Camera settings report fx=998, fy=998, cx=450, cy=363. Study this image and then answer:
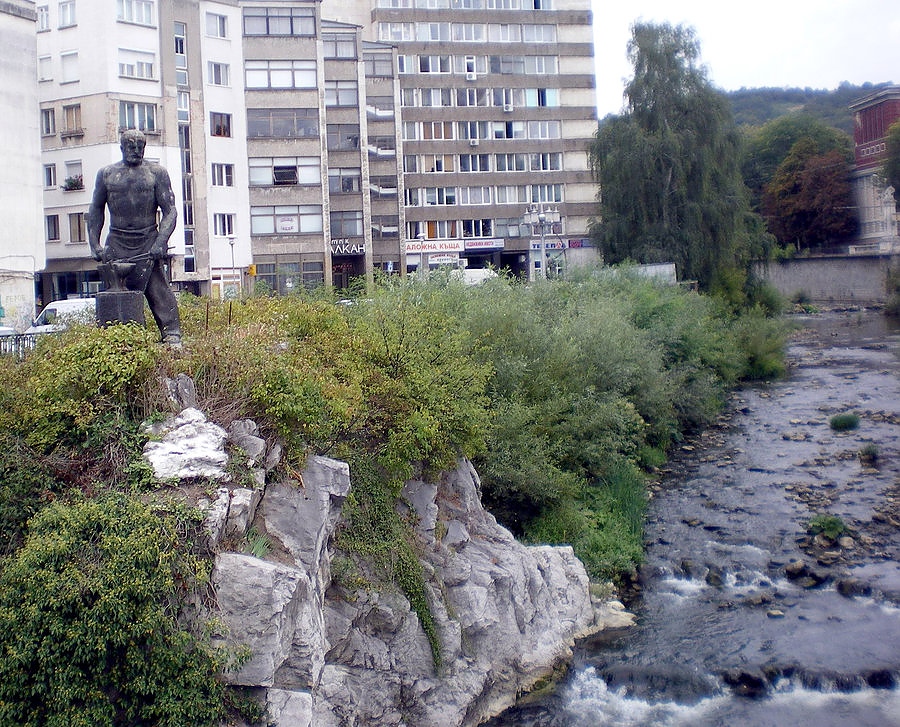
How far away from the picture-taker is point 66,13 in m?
47.3

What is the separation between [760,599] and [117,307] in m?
12.3

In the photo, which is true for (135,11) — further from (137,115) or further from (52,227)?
(52,227)

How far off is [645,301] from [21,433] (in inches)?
1055

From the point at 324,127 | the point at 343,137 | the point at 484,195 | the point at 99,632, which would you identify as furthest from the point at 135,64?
the point at 99,632

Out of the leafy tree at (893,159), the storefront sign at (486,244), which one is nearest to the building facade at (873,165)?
the leafy tree at (893,159)

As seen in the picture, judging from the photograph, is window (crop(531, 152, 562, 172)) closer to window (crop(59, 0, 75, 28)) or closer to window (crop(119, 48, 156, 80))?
window (crop(119, 48, 156, 80))

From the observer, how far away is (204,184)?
A: 5084 cm

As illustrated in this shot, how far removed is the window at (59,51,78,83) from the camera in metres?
47.2

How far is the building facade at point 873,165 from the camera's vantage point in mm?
81500

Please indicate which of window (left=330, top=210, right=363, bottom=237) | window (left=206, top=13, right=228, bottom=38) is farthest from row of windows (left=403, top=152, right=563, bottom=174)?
window (left=206, top=13, right=228, bottom=38)

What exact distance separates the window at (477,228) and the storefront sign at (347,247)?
11046 millimetres

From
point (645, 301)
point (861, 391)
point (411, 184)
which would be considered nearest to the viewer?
point (645, 301)

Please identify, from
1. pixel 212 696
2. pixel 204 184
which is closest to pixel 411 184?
pixel 204 184

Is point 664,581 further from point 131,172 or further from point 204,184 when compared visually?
point 204,184
